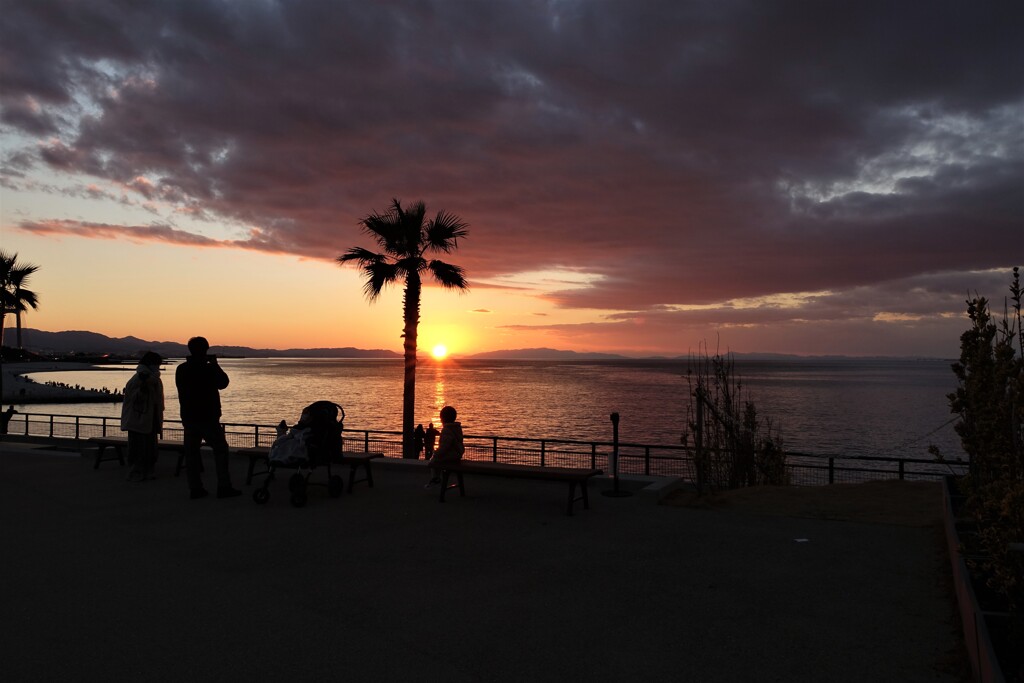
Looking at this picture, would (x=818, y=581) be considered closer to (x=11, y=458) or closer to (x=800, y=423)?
(x=11, y=458)

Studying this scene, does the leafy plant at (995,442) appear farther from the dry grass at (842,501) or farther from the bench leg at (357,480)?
the bench leg at (357,480)

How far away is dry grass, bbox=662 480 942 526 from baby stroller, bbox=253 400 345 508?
16.1ft

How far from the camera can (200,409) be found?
31.4 ft

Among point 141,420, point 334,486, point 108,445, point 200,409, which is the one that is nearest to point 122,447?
point 108,445

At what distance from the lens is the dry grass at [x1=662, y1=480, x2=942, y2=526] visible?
871 cm

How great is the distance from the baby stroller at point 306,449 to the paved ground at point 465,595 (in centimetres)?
35

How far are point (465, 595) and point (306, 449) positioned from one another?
14.8ft

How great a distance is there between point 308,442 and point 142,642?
188 inches

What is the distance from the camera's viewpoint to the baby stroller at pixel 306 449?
9289 mm

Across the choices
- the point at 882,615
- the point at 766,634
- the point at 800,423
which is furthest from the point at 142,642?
the point at 800,423

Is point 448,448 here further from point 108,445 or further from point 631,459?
point 631,459

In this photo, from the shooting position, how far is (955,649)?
4.59m

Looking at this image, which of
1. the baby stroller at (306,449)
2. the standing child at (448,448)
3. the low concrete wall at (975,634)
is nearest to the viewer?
the low concrete wall at (975,634)

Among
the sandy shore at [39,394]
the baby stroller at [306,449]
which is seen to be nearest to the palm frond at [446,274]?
the baby stroller at [306,449]
